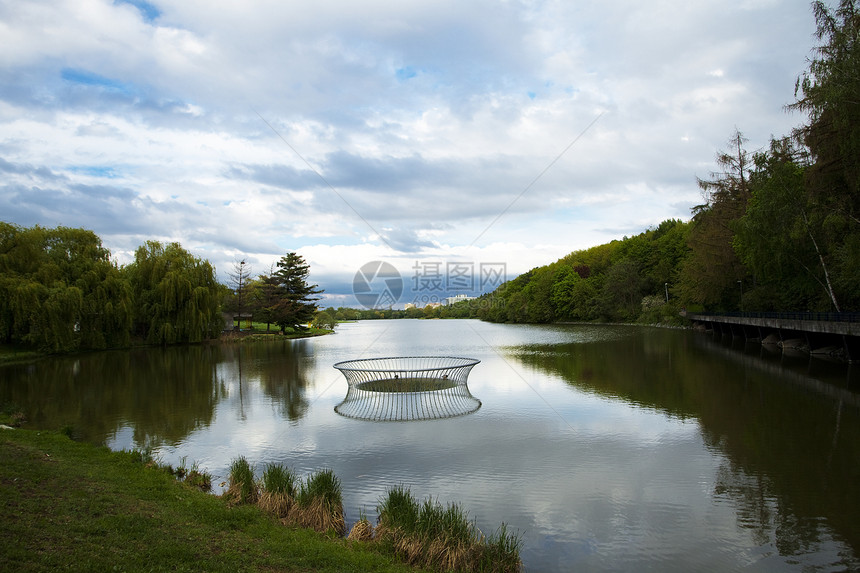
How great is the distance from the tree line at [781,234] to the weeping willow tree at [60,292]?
3567 cm

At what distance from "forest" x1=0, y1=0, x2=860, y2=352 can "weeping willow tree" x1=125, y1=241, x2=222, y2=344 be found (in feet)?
0.28

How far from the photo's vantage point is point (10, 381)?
19.2m

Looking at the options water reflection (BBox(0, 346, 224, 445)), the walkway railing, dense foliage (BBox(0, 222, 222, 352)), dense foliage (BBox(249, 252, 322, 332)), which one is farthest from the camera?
dense foliage (BBox(249, 252, 322, 332))

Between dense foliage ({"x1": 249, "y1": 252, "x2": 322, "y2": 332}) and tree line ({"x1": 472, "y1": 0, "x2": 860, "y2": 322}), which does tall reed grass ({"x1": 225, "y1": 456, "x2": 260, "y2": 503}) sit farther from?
dense foliage ({"x1": 249, "y1": 252, "x2": 322, "y2": 332})

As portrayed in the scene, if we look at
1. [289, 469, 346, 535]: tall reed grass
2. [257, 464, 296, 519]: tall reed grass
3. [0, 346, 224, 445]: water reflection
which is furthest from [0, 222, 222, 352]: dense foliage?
[289, 469, 346, 535]: tall reed grass

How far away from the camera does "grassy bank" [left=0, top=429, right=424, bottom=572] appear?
14.0ft

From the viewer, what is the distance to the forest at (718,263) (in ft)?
53.0

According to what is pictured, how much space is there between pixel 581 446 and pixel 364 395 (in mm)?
7696

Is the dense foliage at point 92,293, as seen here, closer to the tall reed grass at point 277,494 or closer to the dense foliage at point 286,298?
the dense foliage at point 286,298

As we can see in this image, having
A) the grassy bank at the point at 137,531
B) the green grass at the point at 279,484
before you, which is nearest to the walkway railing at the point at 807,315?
the green grass at the point at 279,484

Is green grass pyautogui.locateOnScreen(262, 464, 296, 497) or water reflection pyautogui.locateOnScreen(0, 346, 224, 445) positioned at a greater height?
green grass pyautogui.locateOnScreen(262, 464, 296, 497)

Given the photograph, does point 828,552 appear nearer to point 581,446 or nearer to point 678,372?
point 581,446

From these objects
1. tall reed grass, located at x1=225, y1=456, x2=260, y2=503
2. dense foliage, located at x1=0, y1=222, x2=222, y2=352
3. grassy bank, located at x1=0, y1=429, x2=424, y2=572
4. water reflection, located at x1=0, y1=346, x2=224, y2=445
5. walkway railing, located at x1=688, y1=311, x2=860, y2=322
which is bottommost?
water reflection, located at x1=0, y1=346, x2=224, y2=445

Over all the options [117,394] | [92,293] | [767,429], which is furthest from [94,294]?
[767,429]
